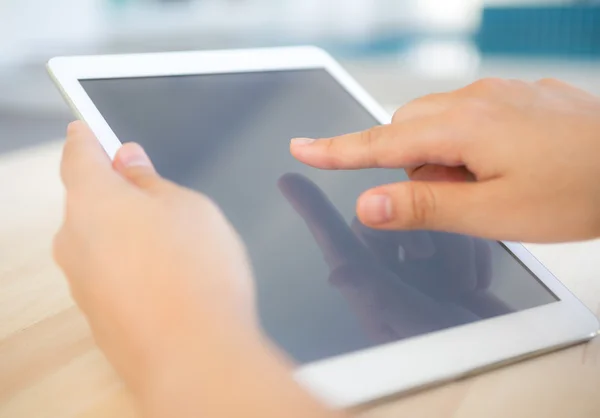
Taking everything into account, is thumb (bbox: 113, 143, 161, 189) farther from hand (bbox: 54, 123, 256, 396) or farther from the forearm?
the forearm

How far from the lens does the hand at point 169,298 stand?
0.28 m

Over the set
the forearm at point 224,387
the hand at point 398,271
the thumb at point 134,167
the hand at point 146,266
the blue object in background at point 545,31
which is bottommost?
the blue object in background at point 545,31

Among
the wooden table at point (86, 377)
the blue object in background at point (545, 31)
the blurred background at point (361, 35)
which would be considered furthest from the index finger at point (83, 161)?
the blue object in background at point (545, 31)

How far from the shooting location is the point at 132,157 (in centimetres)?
41

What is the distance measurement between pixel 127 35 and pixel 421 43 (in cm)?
100

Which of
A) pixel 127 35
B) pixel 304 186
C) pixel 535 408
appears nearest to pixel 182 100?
pixel 304 186

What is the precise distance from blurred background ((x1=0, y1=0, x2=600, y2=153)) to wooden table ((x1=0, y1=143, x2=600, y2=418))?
952 millimetres

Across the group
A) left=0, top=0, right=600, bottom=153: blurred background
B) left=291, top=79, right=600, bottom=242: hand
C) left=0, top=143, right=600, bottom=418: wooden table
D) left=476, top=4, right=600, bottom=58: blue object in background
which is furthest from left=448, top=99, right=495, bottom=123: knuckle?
left=476, top=4, right=600, bottom=58: blue object in background

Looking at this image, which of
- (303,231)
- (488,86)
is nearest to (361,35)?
(488,86)

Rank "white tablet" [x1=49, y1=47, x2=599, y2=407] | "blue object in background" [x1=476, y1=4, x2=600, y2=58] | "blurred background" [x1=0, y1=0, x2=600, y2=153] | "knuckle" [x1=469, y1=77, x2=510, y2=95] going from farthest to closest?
"blue object in background" [x1=476, y1=4, x2=600, y2=58], "blurred background" [x1=0, y1=0, x2=600, y2=153], "knuckle" [x1=469, y1=77, x2=510, y2=95], "white tablet" [x1=49, y1=47, x2=599, y2=407]

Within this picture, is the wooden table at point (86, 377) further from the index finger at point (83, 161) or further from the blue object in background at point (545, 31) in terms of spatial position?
the blue object in background at point (545, 31)

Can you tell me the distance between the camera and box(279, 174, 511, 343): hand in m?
0.40

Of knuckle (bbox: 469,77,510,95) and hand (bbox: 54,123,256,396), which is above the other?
knuckle (bbox: 469,77,510,95)

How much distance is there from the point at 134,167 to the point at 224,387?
0.18 metres
